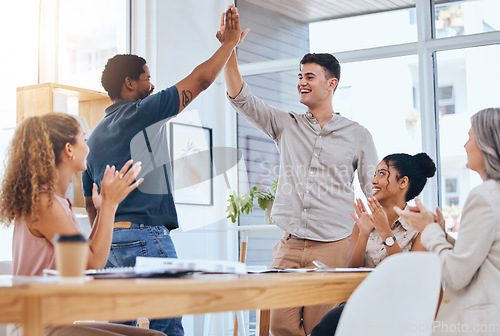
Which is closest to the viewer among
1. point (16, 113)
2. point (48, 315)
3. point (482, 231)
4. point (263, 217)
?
point (48, 315)

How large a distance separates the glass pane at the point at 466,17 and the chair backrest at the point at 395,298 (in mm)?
3333

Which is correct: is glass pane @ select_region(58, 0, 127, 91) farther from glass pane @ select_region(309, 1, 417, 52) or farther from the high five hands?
the high five hands

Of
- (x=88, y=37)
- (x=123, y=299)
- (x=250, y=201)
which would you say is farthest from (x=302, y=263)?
(x=88, y=37)

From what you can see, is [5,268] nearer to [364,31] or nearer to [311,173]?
[311,173]

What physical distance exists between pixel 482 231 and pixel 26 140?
1.33 metres

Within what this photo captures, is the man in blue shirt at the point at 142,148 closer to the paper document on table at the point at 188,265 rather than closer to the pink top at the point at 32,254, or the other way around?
the pink top at the point at 32,254

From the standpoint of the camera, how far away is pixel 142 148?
2.42 m

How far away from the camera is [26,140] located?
181cm

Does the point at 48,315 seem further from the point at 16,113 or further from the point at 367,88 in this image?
the point at 367,88

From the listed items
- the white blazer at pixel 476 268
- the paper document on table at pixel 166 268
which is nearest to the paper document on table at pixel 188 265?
the paper document on table at pixel 166 268

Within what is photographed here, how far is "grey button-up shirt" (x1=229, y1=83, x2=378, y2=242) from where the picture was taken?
2.84 m

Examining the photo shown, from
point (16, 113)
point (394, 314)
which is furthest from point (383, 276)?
point (16, 113)

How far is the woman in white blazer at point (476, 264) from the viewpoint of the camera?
1770 mm

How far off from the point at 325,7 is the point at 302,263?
294cm
